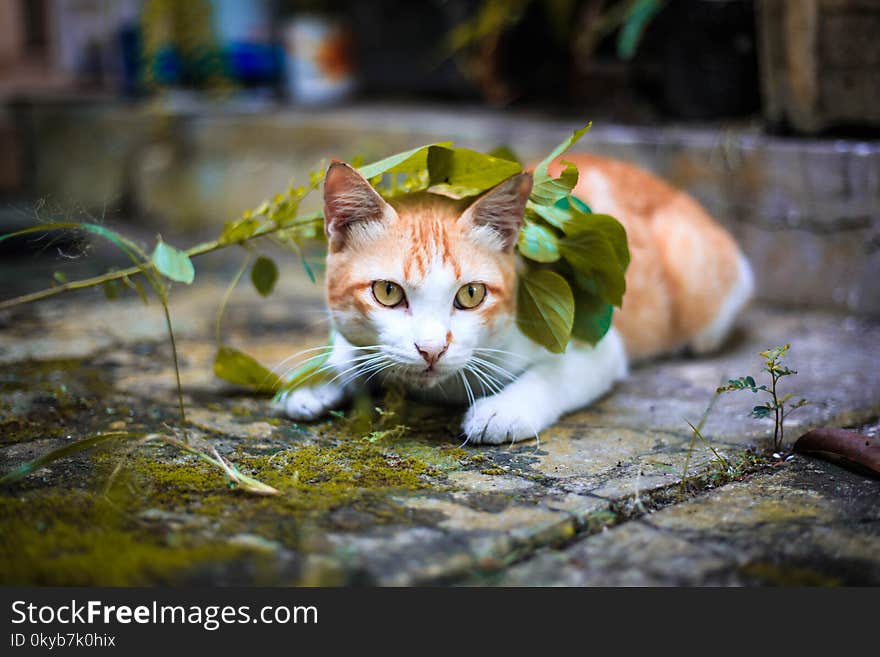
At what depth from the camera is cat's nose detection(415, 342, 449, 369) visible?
1.99 m

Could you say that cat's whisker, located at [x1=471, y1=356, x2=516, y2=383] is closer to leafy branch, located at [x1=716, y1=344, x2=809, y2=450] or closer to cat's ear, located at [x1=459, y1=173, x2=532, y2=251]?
cat's ear, located at [x1=459, y1=173, x2=532, y2=251]

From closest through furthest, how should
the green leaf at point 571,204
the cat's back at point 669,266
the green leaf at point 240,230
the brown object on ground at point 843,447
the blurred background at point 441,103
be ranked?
the brown object on ground at point 843,447 → the green leaf at point 571,204 → the green leaf at point 240,230 → the cat's back at point 669,266 → the blurred background at point 441,103

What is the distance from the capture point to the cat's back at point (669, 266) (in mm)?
2846

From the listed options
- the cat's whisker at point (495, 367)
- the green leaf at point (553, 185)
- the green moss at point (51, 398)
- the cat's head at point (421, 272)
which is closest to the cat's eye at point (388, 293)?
the cat's head at point (421, 272)

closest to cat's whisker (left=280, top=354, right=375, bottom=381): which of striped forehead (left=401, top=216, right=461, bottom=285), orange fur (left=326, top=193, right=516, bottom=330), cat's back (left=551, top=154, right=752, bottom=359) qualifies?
orange fur (left=326, top=193, right=516, bottom=330)

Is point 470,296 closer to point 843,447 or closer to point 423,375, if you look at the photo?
point 423,375

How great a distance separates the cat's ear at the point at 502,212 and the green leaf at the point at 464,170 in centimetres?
10

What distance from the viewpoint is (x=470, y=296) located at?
213 cm

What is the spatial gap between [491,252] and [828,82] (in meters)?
1.79

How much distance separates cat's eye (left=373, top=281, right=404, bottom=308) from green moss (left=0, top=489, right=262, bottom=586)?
0.70 metres

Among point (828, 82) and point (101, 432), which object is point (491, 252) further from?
point (828, 82)

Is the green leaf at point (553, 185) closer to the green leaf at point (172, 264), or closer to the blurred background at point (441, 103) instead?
the green leaf at point (172, 264)

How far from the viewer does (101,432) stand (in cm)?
223

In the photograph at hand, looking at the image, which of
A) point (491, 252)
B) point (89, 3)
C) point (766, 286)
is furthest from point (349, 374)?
point (89, 3)
